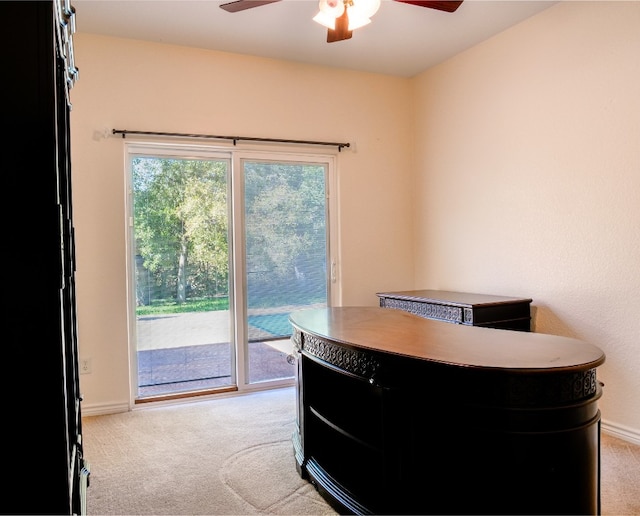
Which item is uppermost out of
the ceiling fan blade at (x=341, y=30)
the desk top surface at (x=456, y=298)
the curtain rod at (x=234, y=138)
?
the ceiling fan blade at (x=341, y=30)

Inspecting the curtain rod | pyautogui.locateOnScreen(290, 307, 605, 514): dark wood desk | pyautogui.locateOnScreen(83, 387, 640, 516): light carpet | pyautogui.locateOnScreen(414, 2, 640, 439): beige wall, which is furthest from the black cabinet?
pyautogui.locateOnScreen(414, 2, 640, 439): beige wall

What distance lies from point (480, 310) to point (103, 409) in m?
2.84

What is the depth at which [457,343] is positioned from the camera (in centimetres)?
185

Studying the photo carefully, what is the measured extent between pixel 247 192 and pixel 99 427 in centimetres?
209

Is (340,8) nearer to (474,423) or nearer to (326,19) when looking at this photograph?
(326,19)

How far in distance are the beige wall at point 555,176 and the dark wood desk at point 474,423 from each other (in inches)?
55.0

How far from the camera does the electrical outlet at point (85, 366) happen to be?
3.47 metres

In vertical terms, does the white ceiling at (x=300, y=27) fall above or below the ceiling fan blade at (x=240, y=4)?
above

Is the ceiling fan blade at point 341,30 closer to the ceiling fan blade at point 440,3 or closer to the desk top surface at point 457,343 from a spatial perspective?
the ceiling fan blade at point 440,3

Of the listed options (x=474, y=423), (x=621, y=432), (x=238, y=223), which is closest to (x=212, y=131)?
(x=238, y=223)

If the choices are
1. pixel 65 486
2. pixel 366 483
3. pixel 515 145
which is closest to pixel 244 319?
pixel 366 483

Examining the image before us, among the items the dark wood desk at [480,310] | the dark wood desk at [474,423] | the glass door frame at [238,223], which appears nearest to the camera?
the dark wood desk at [474,423]

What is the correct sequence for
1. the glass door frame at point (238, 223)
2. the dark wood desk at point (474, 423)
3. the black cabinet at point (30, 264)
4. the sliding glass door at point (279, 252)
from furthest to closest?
the sliding glass door at point (279, 252) → the glass door frame at point (238, 223) → the dark wood desk at point (474, 423) → the black cabinet at point (30, 264)

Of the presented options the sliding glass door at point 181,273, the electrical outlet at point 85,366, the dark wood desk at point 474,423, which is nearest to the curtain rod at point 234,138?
the sliding glass door at point 181,273
